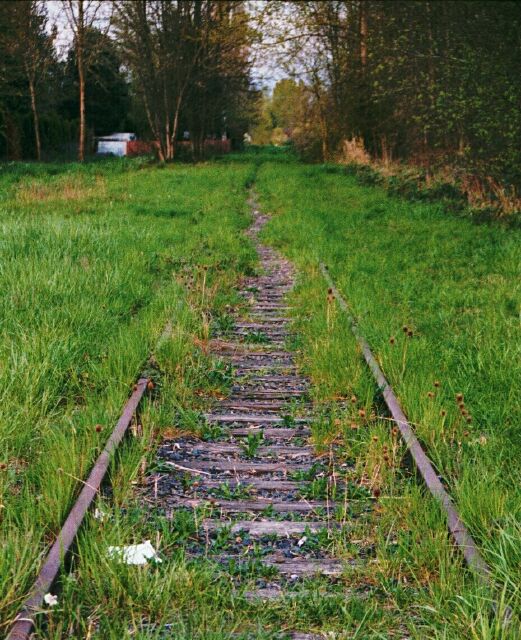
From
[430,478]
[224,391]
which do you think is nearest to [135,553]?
[430,478]

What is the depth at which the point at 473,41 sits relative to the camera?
44.3 ft

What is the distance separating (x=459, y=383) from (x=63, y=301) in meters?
3.88

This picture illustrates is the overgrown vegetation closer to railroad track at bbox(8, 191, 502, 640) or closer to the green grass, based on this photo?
the green grass

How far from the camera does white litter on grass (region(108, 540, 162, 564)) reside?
294cm

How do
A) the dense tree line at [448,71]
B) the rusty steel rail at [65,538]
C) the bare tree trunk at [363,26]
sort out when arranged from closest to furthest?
the rusty steel rail at [65,538] → the dense tree line at [448,71] → the bare tree trunk at [363,26]

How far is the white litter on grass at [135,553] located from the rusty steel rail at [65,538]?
20 cm

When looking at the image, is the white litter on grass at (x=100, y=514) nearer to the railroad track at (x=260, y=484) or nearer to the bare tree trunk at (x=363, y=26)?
the railroad track at (x=260, y=484)

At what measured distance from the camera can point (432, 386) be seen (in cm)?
495

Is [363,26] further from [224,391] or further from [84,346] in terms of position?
[224,391]

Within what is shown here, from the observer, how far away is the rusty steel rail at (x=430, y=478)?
2.87m

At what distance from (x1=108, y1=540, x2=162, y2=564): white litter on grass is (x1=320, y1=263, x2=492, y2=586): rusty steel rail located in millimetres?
1296

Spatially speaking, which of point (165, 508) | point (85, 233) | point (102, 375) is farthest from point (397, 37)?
point (165, 508)

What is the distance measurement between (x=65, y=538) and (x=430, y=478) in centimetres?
182

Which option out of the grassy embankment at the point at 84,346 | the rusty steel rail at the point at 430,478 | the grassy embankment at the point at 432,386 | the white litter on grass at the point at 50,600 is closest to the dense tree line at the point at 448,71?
the grassy embankment at the point at 432,386
